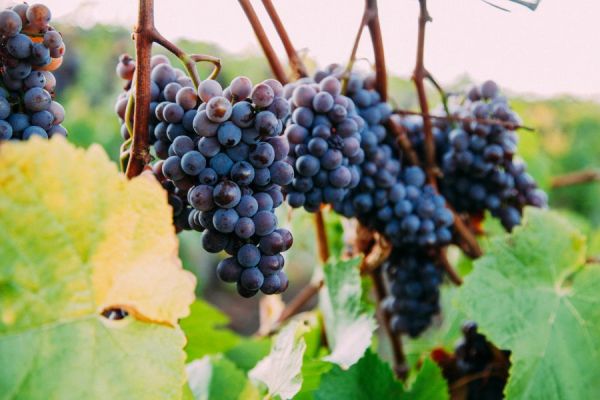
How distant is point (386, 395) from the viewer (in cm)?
88

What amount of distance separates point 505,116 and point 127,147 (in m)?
Result: 0.60

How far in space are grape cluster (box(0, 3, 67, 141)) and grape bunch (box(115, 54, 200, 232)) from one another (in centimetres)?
9

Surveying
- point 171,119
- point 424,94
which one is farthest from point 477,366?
point 171,119

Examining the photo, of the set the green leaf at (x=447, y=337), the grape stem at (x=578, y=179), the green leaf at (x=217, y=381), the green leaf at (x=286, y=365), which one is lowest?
the green leaf at (x=447, y=337)

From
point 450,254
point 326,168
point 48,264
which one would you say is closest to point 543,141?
point 450,254

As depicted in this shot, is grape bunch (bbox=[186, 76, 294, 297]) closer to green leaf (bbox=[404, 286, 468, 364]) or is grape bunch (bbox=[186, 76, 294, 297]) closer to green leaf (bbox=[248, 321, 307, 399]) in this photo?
green leaf (bbox=[248, 321, 307, 399])

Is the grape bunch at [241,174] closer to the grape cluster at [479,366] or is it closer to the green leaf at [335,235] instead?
the grape cluster at [479,366]

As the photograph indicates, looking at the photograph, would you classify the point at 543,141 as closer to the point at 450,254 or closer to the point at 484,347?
the point at 450,254

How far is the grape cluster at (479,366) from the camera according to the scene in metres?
1.06

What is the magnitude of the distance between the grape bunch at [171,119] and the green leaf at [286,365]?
7.4 inches

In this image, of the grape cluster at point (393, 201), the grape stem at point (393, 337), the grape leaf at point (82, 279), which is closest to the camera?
the grape leaf at point (82, 279)

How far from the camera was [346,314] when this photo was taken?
901 mm

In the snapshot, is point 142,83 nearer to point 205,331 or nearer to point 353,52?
point 353,52

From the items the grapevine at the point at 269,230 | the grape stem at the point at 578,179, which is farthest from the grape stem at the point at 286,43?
the grape stem at the point at 578,179
